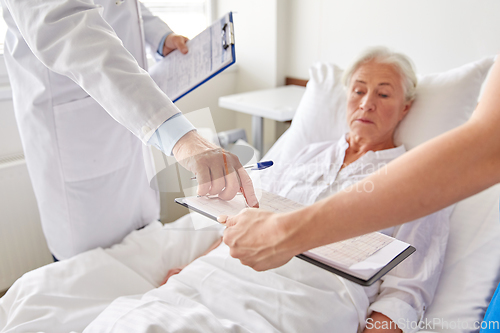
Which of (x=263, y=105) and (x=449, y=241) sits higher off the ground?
(x=263, y=105)

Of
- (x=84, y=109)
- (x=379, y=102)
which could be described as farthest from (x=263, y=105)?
(x=84, y=109)

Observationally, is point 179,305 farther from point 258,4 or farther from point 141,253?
point 258,4

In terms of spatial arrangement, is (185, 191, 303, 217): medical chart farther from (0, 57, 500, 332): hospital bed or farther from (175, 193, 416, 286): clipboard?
(0, 57, 500, 332): hospital bed

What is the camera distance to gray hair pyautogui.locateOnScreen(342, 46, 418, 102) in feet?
4.39

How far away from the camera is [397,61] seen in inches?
52.5

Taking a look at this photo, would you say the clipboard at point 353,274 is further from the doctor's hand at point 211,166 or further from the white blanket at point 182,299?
the white blanket at point 182,299

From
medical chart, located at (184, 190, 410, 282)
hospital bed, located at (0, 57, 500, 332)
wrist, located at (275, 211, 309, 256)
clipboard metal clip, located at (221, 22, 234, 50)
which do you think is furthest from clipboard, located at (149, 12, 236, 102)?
hospital bed, located at (0, 57, 500, 332)

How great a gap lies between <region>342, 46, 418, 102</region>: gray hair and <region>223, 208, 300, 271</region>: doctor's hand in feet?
3.06

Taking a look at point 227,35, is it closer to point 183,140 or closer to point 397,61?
point 183,140

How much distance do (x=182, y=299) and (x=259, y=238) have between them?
42 centimetres

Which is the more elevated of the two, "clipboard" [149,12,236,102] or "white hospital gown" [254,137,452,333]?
"clipboard" [149,12,236,102]

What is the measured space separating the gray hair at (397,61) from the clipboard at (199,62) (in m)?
0.60

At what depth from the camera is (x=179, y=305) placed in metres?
0.94

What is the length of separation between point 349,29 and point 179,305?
159 cm
